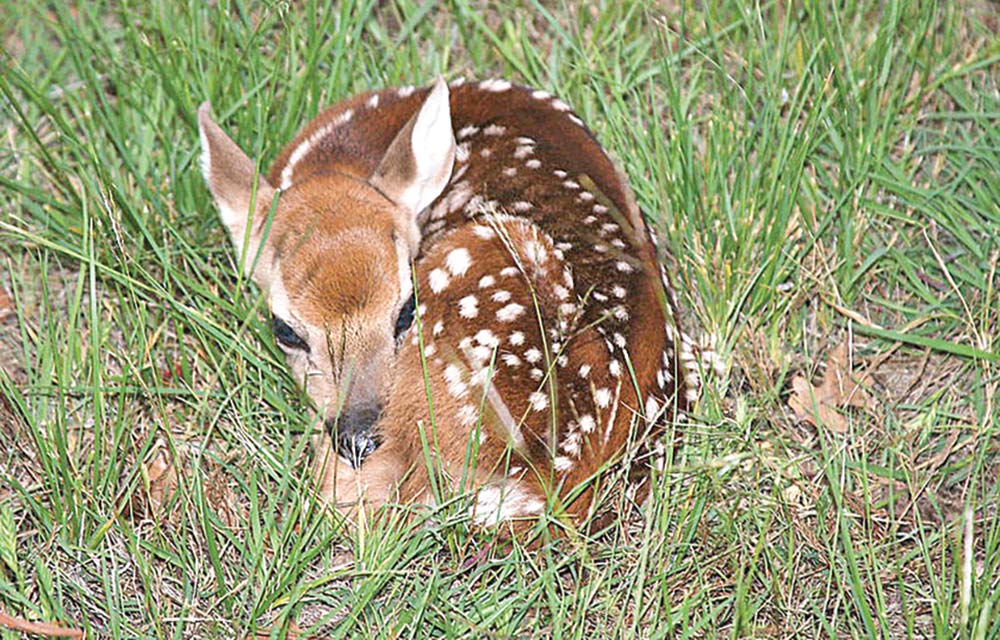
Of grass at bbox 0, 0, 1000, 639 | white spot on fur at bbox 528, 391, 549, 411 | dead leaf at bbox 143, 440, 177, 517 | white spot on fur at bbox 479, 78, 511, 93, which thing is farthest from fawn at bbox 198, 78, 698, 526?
dead leaf at bbox 143, 440, 177, 517

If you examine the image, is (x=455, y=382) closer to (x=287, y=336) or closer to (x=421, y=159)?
(x=287, y=336)

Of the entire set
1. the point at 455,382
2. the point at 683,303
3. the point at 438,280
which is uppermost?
the point at 438,280

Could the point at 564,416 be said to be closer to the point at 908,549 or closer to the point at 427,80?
the point at 908,549

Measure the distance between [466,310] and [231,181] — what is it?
80 cm

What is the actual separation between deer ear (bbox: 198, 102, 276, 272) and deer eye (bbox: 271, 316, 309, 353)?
23cm

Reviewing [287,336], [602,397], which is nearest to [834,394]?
[602,397]

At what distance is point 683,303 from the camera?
4.05 m

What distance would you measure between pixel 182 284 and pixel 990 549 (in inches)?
88.6

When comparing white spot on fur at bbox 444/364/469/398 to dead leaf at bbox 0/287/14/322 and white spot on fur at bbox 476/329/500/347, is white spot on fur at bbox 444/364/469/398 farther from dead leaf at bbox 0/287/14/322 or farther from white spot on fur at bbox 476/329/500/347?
dead leaf at bbox 0/287/14/322

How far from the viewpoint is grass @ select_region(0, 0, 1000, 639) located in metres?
3.24

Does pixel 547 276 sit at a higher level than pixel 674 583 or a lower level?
higher

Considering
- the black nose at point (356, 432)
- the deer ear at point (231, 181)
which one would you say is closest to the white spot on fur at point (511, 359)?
the black nose at point (356, 432)

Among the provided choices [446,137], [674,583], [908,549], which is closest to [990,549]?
[908,549]

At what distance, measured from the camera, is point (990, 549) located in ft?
10.5
